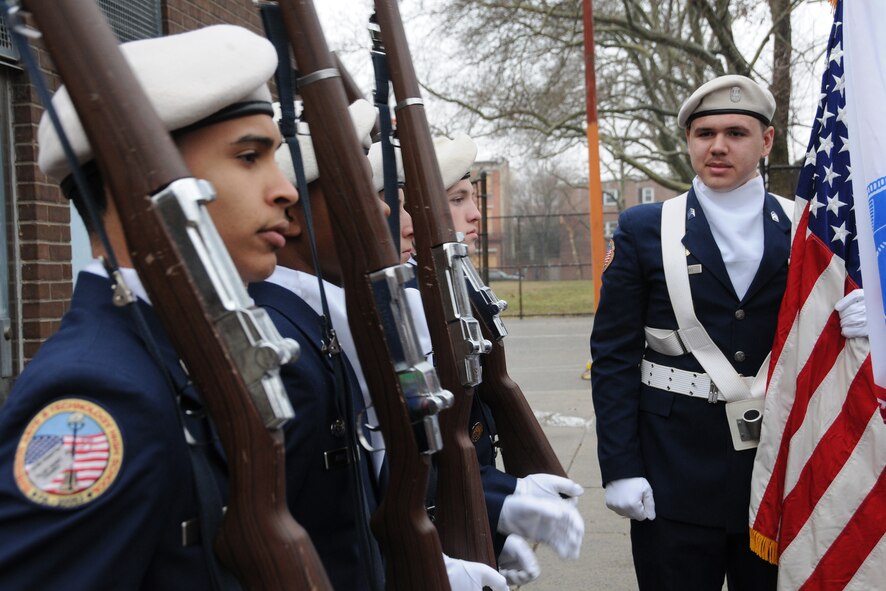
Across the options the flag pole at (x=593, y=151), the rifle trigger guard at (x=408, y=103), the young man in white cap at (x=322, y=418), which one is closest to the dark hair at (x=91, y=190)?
the young man in white cap at (x=322, y=418)

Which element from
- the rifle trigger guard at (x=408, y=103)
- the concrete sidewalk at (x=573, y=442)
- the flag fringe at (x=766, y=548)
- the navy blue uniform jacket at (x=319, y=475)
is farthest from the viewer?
the concrete sidewalk at (x=573, y=442)

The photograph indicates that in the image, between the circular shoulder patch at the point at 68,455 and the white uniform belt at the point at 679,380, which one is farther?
the white uniform belt at the point at 679,380

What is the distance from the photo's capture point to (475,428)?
7.95 ft

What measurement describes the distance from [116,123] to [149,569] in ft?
1.96

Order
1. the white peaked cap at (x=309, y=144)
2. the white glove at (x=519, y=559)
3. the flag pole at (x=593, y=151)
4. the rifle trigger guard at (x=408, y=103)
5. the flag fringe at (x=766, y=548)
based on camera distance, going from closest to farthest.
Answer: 1. the rifle trigger guard at (x=408, y=103)
2. the white peaked cap at (x=309, y=144)
3. the white glove at (x=519, y=559)
4. the flag fringe at (x=766, y=548)
5. the flag pole at (x=593, y=151)

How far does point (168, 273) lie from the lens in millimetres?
1098

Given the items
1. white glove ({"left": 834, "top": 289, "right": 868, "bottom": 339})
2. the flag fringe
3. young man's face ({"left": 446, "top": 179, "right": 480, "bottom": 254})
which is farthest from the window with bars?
the flag fringe

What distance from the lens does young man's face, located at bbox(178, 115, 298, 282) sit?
4.47 feet

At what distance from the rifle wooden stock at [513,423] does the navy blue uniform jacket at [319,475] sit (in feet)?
2.56

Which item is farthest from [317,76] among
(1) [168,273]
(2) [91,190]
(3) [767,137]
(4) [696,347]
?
(3) [767,137]

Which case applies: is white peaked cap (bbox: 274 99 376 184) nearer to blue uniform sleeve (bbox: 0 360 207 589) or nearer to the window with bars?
blue uniform sleeve (bbox: 0 360 207 589)

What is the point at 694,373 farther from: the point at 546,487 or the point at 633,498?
the point at 546,487

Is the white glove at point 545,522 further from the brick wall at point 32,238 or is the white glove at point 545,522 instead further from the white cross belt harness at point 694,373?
the brick wall at point 32,238

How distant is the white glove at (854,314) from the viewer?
8.66 ft
